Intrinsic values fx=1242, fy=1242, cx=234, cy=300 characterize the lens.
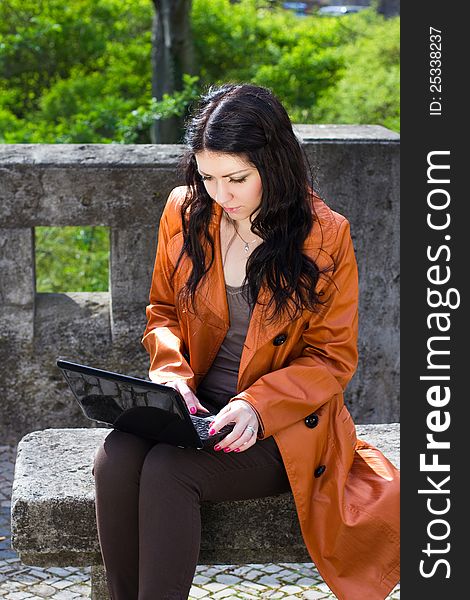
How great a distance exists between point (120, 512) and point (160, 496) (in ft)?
0.46

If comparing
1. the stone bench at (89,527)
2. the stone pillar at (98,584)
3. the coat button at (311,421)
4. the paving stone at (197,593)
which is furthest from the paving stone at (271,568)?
the coat button at (311,421)

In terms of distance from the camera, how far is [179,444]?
3.14 meters

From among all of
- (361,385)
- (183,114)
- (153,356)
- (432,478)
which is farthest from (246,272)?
(183,114)

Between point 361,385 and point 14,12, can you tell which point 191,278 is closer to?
point 361,385

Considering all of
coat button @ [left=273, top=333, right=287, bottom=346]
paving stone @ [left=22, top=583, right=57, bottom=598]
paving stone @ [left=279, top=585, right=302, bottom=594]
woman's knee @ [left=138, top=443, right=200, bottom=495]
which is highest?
coat button @ [left=273, top=333, right=287, bottom=346]

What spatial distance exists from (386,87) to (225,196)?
8.99 meters

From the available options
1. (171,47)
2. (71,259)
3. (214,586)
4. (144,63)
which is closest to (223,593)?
(214,586)

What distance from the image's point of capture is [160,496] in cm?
305

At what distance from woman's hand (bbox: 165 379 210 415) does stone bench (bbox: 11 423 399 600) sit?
25 centimetres

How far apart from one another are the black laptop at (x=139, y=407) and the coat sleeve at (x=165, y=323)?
0.21 meters

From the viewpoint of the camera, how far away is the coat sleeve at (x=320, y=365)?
321 centimetres

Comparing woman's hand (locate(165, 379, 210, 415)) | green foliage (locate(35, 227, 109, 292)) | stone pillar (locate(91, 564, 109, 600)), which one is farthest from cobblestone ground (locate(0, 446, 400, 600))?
green foliage (locate(35, 227, 109, 292))

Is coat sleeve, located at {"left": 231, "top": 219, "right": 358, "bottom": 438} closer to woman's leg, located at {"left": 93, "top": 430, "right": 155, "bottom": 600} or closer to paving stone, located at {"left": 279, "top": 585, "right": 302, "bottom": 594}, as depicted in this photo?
woman's leg, located at {"left": 93, "top": 430, "right": 155, "bottom": 600}

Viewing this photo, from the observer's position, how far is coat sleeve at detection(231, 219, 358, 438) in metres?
3.21
